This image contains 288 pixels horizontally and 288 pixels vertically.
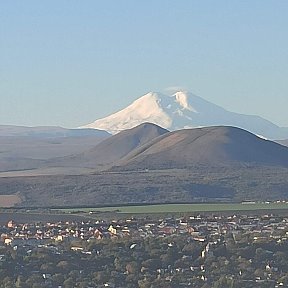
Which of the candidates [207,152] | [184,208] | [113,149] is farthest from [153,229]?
[113,149]

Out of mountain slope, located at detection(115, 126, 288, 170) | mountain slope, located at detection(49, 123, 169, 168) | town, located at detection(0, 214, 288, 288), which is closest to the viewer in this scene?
town, located at detection(0, 214, 288, 288)

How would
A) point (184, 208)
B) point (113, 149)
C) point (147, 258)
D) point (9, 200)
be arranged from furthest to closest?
point (113, 149), point (9, 200), point (184, 208), point (147, 258)

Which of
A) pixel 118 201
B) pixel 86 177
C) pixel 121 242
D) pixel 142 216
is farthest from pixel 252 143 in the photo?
pixel 121 242

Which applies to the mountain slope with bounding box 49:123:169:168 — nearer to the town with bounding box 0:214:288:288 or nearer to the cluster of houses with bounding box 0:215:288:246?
the cluster of houses with bounding box 0:215:288:246

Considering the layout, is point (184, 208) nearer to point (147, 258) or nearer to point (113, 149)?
point (147, 258)

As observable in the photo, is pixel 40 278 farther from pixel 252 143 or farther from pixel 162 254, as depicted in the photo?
pixel 252 143

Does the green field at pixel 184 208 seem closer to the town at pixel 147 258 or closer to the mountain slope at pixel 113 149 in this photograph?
the town at pixel 147 258

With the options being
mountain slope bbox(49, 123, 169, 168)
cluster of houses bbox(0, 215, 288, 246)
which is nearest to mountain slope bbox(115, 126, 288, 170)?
mountain slope bbox(49, 123, 169, 168)
